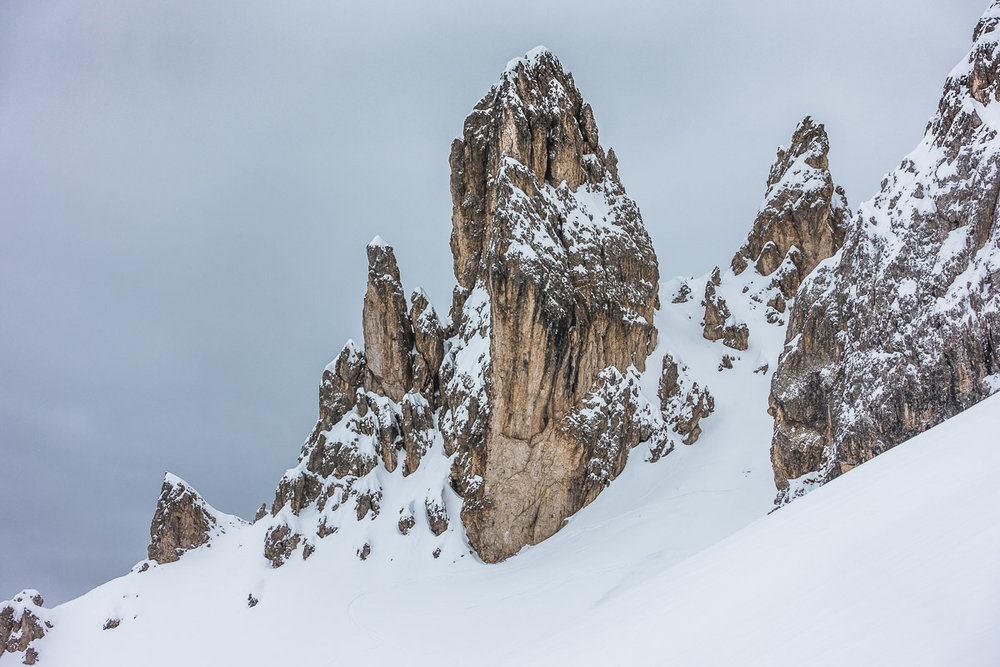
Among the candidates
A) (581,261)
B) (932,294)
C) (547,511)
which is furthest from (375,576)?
(932,294)

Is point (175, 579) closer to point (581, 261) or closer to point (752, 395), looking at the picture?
point (581, 261)

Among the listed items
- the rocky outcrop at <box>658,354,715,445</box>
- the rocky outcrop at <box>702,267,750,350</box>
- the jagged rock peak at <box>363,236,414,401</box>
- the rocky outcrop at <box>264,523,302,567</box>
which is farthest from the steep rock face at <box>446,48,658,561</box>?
the rocky outcrop at <box>264,523,302,567</box>

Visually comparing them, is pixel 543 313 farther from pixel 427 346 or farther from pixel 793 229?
pixel 793 229

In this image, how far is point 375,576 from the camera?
→ 3488 centimetres

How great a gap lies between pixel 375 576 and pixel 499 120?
29.5 meters

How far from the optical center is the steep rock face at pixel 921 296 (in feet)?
42.8

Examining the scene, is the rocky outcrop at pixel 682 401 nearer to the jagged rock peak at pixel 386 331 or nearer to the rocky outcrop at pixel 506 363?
the rocky outcrop at pixel 506 363

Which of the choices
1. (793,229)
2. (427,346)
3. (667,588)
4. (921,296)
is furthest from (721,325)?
(667,588)

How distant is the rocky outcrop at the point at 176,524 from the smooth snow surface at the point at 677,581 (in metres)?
1.05

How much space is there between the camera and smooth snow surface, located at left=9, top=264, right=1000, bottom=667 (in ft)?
15.0

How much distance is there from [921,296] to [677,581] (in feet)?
36.3

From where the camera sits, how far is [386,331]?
44.4 m

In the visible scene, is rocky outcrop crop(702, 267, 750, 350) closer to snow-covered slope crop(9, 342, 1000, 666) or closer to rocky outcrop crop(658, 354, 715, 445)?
rocky outcrop crop(658, 354, 715, 445)

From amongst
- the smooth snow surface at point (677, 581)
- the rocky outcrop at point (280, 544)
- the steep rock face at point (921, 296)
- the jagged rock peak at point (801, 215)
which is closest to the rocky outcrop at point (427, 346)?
the smooth snow surface at point (677, 581)
